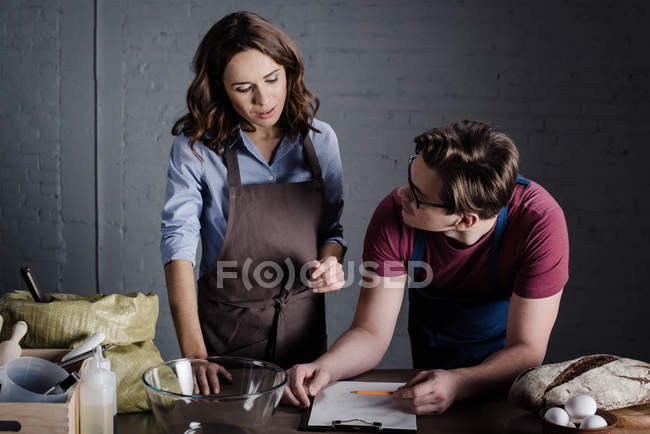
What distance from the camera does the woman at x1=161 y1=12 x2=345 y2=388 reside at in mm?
1710

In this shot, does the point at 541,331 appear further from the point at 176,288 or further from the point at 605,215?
the point at 605,215

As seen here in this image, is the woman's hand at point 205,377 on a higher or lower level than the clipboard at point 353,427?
higher

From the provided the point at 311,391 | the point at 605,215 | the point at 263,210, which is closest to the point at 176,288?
the point at 263,210

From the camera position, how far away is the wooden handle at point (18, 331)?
3.63ft

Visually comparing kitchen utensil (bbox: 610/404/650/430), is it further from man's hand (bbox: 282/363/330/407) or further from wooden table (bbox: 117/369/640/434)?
man's hand (bbox: 282/363/330/407)

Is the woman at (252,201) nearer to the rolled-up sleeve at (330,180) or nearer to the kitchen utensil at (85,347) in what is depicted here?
the rolled-up sleeve at (330,180)

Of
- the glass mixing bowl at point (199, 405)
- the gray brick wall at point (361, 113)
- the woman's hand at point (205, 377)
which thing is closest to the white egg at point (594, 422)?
the glass mixing bowl at point (199, 405)

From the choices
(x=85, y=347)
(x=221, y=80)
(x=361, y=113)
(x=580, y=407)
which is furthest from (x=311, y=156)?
(x=361, y=113)

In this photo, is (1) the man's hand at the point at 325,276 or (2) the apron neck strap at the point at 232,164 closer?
(1) the man's hand at the point at 325,276

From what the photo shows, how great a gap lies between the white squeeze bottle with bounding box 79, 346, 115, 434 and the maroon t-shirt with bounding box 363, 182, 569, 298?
0.82 meters

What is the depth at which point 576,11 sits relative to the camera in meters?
3.16

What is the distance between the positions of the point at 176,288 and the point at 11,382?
0.69 meters

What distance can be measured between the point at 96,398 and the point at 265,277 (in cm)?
96

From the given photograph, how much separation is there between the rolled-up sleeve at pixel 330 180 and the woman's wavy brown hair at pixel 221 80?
80 mm
